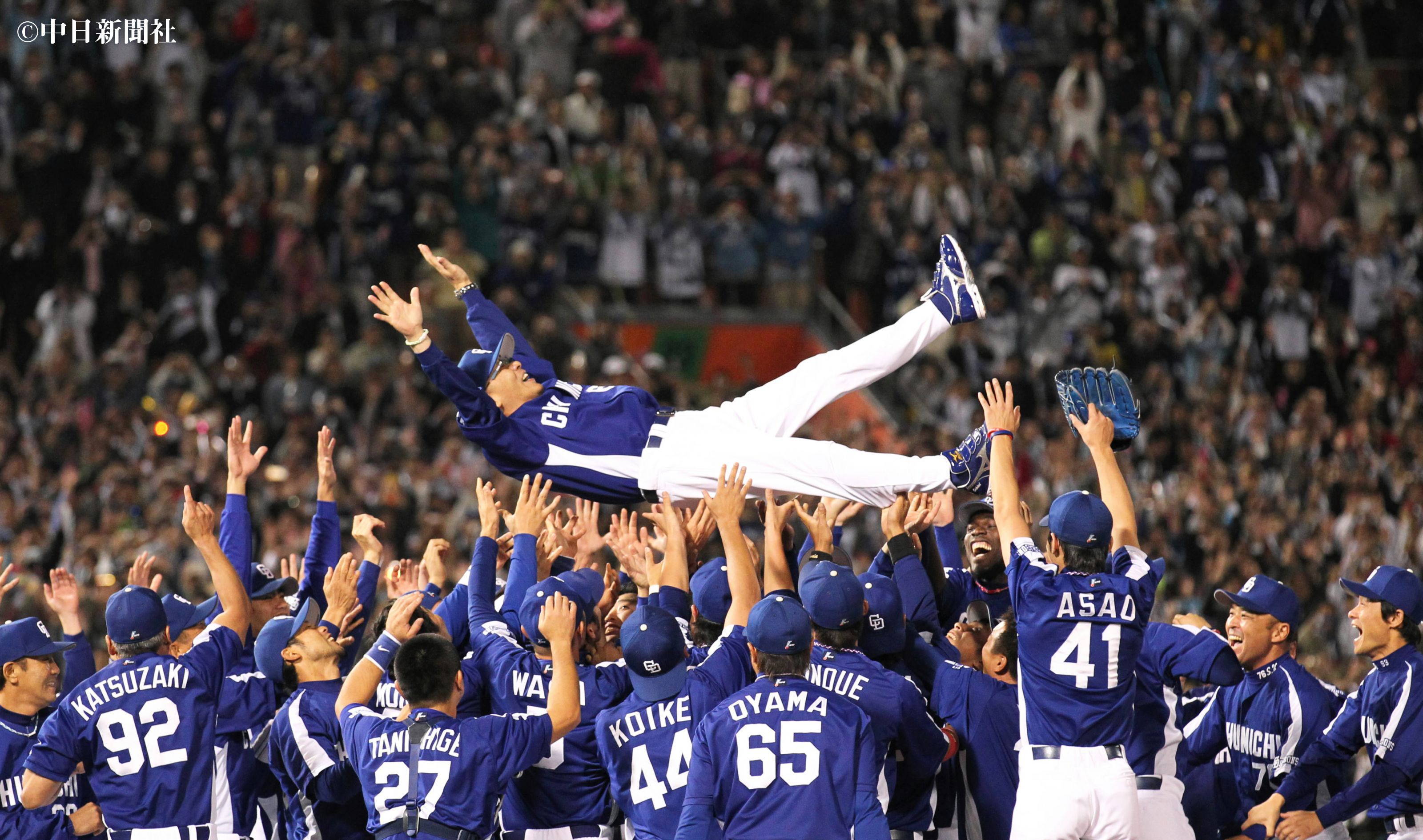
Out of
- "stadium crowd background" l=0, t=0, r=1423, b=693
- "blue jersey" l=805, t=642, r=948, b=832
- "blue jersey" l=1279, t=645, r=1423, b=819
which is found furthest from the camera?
"stadium crowd background" l=0, t=0, r=1423, b=693

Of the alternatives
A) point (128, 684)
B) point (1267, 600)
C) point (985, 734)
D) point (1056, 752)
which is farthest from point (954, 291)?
point (128, 684)

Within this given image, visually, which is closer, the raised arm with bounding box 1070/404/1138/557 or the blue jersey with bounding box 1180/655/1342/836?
the raised arm with bounding box 1070/404/1138/557

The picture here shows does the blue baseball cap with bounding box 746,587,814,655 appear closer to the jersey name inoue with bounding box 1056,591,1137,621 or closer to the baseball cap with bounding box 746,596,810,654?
the baseball cap with bounding box 746,596,810,654

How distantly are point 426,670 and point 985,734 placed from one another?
254 cm

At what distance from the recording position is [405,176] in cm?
1936

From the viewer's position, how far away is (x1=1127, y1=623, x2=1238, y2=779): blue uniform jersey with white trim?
756 cm

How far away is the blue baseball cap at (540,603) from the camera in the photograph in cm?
696

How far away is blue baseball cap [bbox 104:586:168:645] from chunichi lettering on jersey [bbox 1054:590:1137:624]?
377cm

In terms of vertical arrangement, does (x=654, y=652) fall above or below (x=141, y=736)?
above

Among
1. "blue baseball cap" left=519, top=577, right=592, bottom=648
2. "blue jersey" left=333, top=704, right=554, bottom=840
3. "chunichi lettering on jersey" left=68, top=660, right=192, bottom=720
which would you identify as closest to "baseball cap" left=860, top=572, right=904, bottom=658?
"blue baseball cap" left=519, top=577, right=592, bottom=648

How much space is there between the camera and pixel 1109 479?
296 inches

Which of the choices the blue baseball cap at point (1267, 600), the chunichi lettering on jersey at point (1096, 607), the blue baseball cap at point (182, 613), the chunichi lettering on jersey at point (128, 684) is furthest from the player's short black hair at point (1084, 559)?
the blue baseball cap at point (182, 613)

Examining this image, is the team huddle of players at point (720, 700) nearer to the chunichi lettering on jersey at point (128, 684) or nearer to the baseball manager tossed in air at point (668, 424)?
the chunichi lettering on jersey at point (128, 684)

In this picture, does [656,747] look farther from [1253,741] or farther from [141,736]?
[1253,741]
